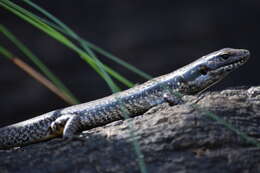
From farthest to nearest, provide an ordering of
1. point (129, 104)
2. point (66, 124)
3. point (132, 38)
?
point (132, 38)
point (129, 104)
point (66, 124)

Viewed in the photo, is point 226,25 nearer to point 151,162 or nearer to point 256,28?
point 256,28

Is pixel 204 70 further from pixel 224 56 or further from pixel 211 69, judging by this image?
pixel 224 56

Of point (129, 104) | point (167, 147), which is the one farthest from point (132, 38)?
point (167, 147)

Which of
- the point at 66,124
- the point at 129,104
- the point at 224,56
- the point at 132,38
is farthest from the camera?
the point at 132,38

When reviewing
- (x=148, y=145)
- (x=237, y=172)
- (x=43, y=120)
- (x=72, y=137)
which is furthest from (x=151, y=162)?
(x=43, y=120)

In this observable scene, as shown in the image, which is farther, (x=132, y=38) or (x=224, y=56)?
(x=132, y=38)

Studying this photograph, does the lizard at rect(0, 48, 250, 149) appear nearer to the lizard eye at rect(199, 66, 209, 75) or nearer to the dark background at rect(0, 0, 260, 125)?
the lizard eye at rect(199, 66, 209, 75)
